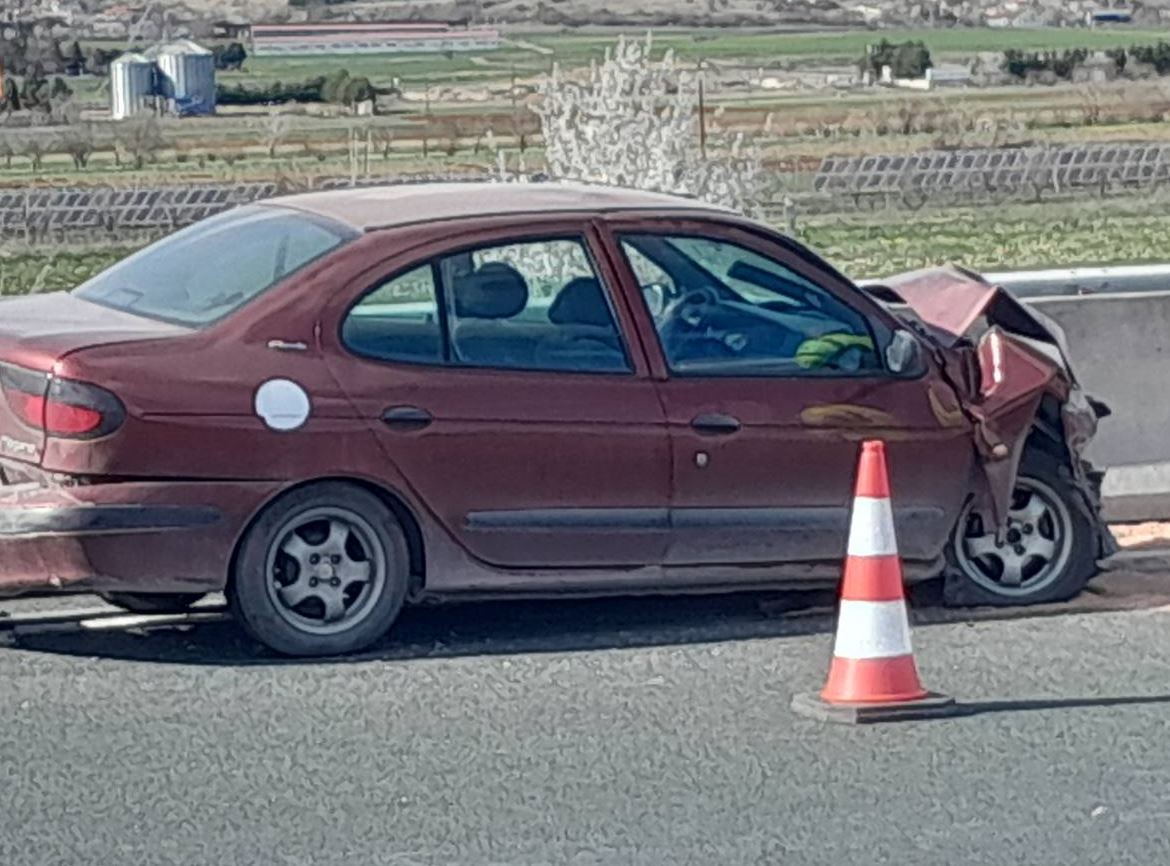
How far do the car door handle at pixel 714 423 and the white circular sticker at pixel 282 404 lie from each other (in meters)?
1.29

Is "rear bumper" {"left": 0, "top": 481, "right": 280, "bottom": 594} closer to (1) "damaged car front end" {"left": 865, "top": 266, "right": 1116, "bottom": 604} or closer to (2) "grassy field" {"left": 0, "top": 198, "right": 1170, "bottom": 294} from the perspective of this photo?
(1) "damaged car front end" {"left": 865, "top": 266, "right": 1116, "bottom": 604}

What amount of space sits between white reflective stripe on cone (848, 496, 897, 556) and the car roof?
1.51 m

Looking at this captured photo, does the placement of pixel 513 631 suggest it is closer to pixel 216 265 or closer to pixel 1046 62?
pixel 216 265

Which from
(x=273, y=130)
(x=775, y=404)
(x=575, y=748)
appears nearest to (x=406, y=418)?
(x=775, y=404)

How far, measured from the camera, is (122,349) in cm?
790

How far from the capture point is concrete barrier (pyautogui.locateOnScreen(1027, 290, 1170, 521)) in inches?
434

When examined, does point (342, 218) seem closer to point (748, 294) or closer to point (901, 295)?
point (748, 294)

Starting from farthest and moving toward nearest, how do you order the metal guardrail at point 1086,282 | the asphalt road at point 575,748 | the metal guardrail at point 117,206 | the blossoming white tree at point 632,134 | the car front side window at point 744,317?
the metal guardrail at point 117,206 < the blossoming white tree at point 632,134 < the metal guardrail at point 1086,282 < the car front side window at point 744,317 < the asphalt road at point 575,748

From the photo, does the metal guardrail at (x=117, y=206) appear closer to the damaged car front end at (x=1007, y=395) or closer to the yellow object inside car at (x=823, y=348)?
the damaged car front end at (x=1007, y=395)

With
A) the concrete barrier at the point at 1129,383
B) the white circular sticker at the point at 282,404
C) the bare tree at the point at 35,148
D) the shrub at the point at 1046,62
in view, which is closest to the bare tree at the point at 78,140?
the bare tree at the point at 35,148

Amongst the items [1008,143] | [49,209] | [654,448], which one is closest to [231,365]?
[654,448]

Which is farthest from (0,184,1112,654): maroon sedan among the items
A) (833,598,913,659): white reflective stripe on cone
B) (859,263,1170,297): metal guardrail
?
(859,263,1170,297): metal guardrail

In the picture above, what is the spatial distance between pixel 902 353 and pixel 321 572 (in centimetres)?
211

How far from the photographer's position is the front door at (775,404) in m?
8.48
